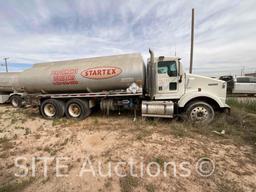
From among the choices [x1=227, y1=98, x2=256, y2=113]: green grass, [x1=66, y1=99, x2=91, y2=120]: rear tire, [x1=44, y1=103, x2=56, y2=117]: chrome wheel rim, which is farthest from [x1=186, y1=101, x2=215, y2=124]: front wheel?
[x1=44, y1=103, x2=56, y2=117]: chrome wheel rim

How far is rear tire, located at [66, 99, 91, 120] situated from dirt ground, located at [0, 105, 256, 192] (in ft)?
2.20

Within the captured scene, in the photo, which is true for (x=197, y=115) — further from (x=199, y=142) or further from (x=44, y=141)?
(x=44, y=141)

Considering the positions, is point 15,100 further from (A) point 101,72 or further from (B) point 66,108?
(A) point 101,72

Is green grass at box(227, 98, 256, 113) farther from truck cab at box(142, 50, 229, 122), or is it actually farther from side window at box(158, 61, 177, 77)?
side window at box(158, 61, 177, 77)

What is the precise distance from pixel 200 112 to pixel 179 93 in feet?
3.48

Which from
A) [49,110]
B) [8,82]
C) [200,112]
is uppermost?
[8,82]

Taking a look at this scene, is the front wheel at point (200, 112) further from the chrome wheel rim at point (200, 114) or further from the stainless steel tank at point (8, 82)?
the stainless steel tank at point (8, 82)

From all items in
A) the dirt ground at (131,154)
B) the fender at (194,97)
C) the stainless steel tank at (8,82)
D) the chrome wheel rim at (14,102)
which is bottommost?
the dirt ground at (131,154)

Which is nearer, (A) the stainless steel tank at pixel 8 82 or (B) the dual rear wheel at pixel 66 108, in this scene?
(B) the dual rear wheel at pixel 66 108

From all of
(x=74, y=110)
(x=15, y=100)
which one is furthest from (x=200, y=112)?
(x=15, y=100)

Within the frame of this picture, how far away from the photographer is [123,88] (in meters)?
6.71

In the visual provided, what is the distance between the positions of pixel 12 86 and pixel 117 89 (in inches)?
405

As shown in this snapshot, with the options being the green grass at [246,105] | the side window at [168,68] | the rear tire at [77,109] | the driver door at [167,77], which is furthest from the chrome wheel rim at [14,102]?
the green grass at [246,105]

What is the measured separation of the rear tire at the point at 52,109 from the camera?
734cm
